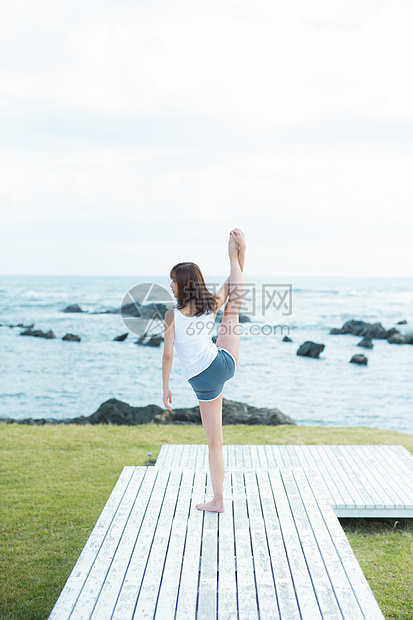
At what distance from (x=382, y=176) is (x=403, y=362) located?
14575mm

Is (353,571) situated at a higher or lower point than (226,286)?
lower

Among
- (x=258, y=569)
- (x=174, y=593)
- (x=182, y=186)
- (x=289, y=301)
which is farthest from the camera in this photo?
(x=289, y=301)

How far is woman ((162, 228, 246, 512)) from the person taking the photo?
10.2 feet

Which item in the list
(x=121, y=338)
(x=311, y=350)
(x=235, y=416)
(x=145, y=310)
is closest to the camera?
(x=235, y=416)

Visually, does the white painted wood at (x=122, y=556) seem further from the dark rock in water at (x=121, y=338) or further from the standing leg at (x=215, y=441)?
the dark rock in water at (x=121, y=338)

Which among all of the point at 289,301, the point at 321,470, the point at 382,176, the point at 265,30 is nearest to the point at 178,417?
the point at 321,470

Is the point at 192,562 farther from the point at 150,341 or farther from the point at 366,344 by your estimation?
the point at 150,341

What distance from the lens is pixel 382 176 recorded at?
102ft

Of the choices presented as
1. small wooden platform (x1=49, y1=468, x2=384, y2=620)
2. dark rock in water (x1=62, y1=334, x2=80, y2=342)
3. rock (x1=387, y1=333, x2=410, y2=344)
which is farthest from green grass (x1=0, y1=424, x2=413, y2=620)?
dark rock in water (x1=62, y1=334, x2=80, y2=342)

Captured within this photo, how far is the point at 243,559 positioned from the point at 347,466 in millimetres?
2652

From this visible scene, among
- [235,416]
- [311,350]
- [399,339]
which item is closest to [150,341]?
[311,350]

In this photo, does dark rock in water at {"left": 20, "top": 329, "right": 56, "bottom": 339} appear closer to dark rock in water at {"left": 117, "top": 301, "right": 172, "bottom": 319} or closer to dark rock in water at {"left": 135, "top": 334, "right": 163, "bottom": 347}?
dark rock in water at {"left": 135, "top": 334, "right": 163, "bottom": 347}

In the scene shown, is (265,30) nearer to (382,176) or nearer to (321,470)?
(321,470)

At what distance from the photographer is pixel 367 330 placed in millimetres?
26375
